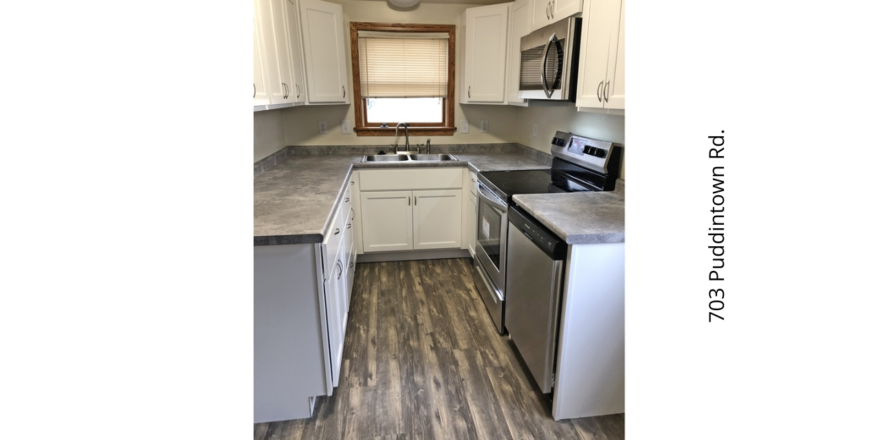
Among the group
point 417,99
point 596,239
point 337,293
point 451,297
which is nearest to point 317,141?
point 417,99

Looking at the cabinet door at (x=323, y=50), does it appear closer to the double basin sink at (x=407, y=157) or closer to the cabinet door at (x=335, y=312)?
the double basin sink at (x=407, y=157)

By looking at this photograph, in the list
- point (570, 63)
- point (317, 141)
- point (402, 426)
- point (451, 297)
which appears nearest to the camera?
point (402, 426)

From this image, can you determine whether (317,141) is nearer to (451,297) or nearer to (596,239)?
(451,297)

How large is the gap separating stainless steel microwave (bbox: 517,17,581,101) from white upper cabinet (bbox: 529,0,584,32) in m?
0.05

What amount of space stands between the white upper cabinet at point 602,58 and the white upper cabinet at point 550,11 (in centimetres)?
16

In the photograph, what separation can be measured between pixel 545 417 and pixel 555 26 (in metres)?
1.85

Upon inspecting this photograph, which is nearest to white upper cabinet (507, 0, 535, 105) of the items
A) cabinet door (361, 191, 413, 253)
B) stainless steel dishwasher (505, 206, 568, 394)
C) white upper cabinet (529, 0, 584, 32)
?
Answer: white upper cabinet (529, 0, 584, 32)

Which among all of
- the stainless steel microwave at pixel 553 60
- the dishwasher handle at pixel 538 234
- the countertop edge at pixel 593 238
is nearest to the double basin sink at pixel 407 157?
the stainless steel microwave at pixel 553 60

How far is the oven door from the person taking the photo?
214cm

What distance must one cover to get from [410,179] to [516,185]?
1.05 m

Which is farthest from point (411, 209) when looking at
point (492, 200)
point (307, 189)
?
point (307, 189)

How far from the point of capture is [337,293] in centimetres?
183

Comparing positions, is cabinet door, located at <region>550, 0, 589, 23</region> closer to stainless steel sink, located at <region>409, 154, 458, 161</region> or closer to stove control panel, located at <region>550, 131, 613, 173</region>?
stove control panel, located at <region>550, 131, 613, 173</region>

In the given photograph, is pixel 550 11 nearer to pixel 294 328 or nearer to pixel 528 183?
pixel 528 183
